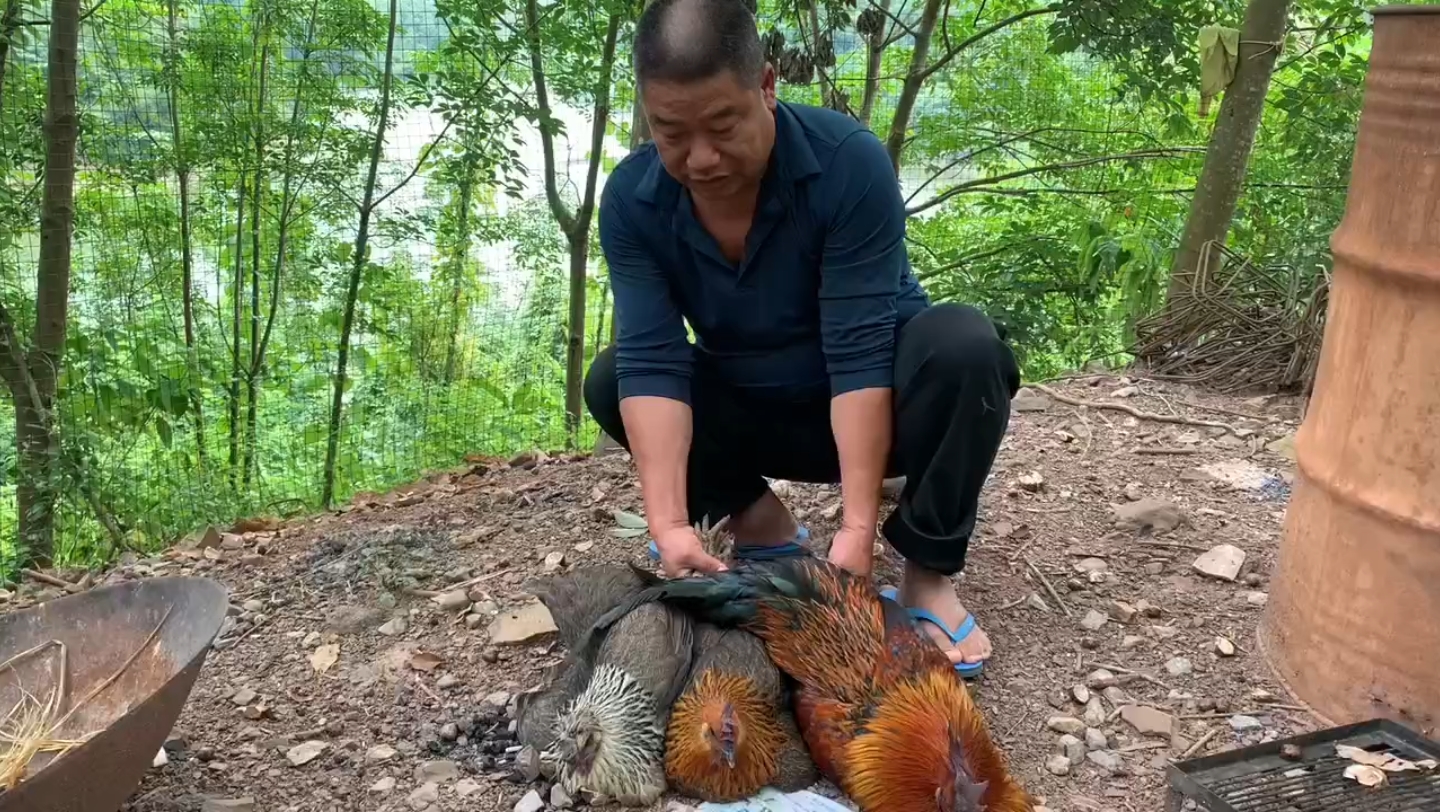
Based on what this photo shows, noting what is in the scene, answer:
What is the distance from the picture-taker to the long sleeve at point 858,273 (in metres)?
2.40

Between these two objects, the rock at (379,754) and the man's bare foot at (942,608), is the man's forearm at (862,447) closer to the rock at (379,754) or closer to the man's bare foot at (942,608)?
the man's bare foot at (942,608)

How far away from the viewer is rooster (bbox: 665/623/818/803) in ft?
6.72

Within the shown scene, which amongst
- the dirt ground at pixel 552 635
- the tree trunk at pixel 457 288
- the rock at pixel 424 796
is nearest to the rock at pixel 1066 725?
the dirt ground at pixel 552 635

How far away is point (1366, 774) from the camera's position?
6.41 ft

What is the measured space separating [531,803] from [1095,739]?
4.31ft

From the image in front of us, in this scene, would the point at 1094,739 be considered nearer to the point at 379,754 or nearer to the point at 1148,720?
the point at 1148,720

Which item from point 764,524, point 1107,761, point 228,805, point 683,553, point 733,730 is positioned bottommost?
point 228,805

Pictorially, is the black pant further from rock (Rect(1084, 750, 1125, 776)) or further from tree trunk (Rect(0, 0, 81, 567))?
tree trunk (Rect(0, 0, 81, 567))

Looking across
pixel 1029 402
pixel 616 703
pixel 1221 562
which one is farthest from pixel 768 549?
pixel 1029 402

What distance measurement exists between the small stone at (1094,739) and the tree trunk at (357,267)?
3.98 m

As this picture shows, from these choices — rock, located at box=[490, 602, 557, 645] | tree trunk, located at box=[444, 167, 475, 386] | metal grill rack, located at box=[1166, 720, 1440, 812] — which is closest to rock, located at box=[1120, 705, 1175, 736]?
metal grill rack, located at box=[1166, 720, 1440, 812]

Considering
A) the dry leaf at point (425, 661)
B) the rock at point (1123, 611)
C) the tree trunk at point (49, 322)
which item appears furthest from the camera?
the tree trunk at point (49, 322)

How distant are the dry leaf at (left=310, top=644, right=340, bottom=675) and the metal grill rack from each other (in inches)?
84.4

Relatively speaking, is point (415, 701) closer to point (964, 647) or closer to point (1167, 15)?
point (964, 647)
